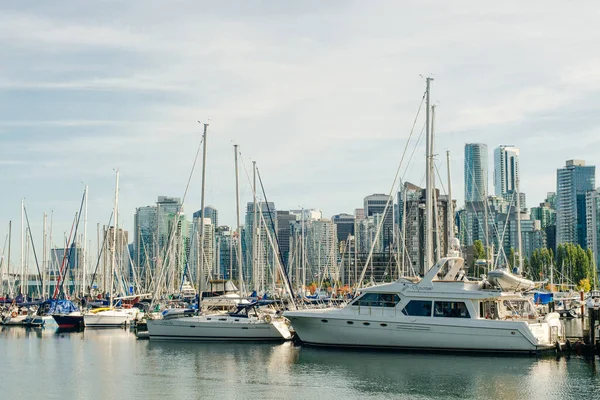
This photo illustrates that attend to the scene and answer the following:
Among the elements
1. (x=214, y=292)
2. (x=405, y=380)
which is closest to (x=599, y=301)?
(x=214, y=292)

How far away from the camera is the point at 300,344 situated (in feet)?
165

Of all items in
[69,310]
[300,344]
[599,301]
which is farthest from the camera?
[599,301]

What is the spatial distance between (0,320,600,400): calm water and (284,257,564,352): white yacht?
3.00ft

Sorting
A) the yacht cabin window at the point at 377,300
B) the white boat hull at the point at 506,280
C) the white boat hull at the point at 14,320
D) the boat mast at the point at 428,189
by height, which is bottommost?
the white boat hull at the point at 14,320

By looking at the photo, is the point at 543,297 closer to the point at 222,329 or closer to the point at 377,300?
the point at 222,329

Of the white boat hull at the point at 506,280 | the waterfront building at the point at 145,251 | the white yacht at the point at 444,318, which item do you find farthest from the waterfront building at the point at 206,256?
the white boat hull at the point at 506,280

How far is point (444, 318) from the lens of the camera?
146ft

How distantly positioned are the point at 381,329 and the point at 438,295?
3.63 meters

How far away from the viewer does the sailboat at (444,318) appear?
43.8 metres

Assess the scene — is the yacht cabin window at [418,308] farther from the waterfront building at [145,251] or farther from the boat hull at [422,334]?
the waterfront building at [145,251]

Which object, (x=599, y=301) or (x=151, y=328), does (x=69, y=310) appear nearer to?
(x=151, y=328)

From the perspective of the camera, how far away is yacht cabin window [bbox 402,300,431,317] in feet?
147

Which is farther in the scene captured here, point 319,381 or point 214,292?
point 214,292

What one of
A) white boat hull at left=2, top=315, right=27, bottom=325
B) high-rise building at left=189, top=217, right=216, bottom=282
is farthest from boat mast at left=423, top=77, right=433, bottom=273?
white boat hull at left=2, top=315, right=27, bottom=325
